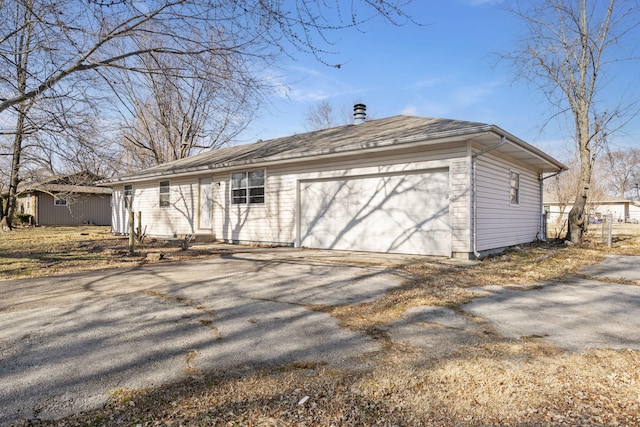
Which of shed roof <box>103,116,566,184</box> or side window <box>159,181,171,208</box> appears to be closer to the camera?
shed roof <box>103,116,566,184</box>

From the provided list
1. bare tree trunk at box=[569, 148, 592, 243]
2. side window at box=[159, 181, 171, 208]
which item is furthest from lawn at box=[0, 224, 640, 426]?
side window at box=[159, 181, 171, 208]

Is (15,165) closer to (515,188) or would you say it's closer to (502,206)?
(502,206)

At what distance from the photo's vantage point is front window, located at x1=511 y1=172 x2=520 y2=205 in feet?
35.2

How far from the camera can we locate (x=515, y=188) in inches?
431

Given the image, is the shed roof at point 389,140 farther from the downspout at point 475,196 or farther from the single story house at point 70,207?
the single story house at point 70,207

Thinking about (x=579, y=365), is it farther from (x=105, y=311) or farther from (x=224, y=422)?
(x=105, y=311)

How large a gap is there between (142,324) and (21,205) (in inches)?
1292

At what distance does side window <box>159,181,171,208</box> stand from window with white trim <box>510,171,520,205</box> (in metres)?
12.1

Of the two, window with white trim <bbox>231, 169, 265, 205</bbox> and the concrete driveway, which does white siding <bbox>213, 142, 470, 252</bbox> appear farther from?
the concrete driveway

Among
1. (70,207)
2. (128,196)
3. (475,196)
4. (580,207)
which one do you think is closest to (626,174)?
(580,207)

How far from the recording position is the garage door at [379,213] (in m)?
8.48

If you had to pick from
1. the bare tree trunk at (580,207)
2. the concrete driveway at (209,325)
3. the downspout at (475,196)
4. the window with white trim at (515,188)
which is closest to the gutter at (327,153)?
the downspout at (475,196)

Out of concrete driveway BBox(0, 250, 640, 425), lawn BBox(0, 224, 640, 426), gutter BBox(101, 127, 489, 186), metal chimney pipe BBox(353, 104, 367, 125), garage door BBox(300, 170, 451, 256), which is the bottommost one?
concrete driveway BBox(0, 250, 640, 425)

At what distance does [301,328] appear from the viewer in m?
3.55
